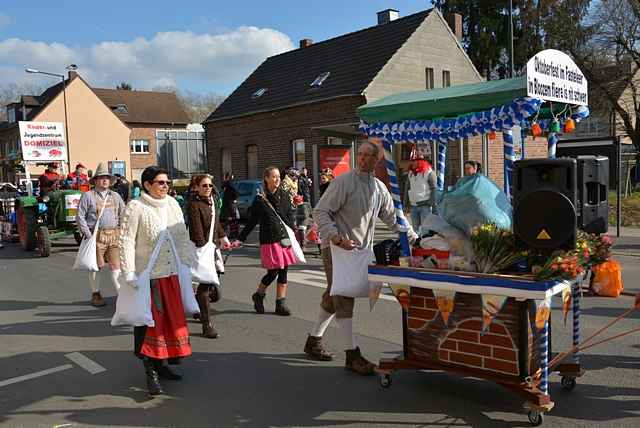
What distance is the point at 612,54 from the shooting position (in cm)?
2644

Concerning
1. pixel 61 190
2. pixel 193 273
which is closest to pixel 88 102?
pixel 61 190

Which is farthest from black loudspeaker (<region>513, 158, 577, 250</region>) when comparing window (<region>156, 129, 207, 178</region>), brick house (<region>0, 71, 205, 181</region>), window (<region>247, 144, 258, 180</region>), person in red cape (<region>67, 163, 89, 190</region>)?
window (<region>156, 129, 207, 178</region>)

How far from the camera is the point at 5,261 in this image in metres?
13.1

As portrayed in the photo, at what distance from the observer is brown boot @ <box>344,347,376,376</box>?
505 cm

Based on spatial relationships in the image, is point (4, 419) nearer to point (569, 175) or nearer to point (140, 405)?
point (140, 405)

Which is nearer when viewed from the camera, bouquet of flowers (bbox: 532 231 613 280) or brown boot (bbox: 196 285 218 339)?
bouquet of flowers (bbox: 532 231 613 280)

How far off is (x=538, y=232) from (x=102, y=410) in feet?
11.3

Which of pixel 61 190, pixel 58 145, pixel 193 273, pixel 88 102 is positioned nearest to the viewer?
pixel 193 273

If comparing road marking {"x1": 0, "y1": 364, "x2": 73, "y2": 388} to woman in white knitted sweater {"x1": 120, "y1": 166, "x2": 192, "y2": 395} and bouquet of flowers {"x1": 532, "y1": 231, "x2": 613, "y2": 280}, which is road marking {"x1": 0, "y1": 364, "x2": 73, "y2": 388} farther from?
bouquet of flowers {"x1": 532, "y1": 231, "x2": 613, "y2": 280}

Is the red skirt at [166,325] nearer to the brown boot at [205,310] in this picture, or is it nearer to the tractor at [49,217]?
the brown boot at [205,310]

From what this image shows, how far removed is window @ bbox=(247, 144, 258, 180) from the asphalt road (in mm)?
21259

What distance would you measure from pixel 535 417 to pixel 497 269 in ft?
3.38

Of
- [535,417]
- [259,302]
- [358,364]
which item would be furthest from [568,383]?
[259,302]

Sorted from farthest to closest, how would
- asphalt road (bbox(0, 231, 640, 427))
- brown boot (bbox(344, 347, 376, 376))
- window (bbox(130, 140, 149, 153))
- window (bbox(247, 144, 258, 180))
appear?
window (bbox(130, 140, 149, 153)) → window (bbox(247, 144, 258, 180)) → brown boot (bbox(344, 347, 376, 376)) → asphalt road (bbox(0, 231, 640, 427))
